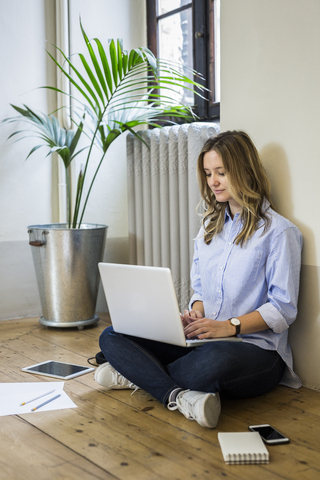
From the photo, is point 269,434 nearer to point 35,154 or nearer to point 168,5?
point 35,154

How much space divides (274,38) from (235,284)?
897 millimetres

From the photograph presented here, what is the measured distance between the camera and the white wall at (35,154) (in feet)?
9.61

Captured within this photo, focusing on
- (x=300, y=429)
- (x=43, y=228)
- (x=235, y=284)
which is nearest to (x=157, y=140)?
(x=43, y=228)

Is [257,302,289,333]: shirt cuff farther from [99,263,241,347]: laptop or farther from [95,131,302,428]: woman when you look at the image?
[99,263,241,347]: laptop

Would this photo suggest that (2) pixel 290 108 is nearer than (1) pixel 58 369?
Yes

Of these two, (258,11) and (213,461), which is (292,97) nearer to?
(258,11)

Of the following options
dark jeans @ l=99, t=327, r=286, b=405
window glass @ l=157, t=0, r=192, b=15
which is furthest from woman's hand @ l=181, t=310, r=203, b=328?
window glass @ l=157, t=0, r=192, b=15

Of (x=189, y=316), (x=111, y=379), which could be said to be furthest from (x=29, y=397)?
(x=189, y=316)

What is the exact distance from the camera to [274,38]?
1.79 m

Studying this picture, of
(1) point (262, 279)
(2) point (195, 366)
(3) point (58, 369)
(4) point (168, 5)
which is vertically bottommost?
(3) point (58, 369)

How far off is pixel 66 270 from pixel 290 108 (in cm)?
147

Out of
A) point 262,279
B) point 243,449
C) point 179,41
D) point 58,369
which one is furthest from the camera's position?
point 179,41

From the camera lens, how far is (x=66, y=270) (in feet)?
8.77

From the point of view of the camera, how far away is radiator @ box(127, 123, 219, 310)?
8.14 feet
